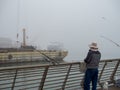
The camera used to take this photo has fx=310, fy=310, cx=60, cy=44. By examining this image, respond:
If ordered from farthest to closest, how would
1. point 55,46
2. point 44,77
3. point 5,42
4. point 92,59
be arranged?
1. point 55,46
2. point 5,42
3. point 92,59
4. point 44,77

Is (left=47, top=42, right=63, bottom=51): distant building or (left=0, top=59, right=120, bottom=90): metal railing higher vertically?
(left=47, top=42, right=63, bottom=51): distant building

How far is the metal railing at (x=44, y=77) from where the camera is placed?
4539 millimetres

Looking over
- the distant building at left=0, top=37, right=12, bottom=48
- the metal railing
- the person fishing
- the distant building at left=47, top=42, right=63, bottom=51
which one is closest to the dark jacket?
the person fishing

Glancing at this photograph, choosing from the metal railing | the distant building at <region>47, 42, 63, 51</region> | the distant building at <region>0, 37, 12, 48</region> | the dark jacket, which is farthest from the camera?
the distant building at <region>47, 42, 63, 51</region>

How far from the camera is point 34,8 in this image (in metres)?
6.08

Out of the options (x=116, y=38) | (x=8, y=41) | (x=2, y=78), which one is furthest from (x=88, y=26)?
(x=2, y=78)

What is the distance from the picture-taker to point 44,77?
509 cm

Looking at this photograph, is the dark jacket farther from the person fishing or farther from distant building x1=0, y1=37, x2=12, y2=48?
distant building x1=0, y1=37, x2=12, y2=48

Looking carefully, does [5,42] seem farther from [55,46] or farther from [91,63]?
[91,63]

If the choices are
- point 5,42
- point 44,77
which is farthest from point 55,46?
point 44,77

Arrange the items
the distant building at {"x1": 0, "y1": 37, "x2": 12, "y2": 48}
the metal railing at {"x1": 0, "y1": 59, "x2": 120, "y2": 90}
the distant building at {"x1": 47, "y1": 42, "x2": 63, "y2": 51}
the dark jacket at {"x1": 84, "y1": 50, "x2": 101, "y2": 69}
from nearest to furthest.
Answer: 1. the metal railing at {"x1": 0, "y1": 59, "x2": 120, "y2": 90}
2. the dark jacket at {"x1": 84, "y1": 50, "x2": 101, "y2": 69}
3. the distant building at {"x1": 0, "y1": 37, "x2": 12, "y2": 48}
4. the distant building at {"x1": 47, "y1": 42, "x2": 63, "y2": 51}

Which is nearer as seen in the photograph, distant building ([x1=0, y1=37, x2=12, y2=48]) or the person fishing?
the person fishing

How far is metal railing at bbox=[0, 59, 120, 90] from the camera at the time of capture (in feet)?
14.9

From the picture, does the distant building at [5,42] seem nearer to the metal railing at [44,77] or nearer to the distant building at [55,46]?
the distant building at [55,46]
